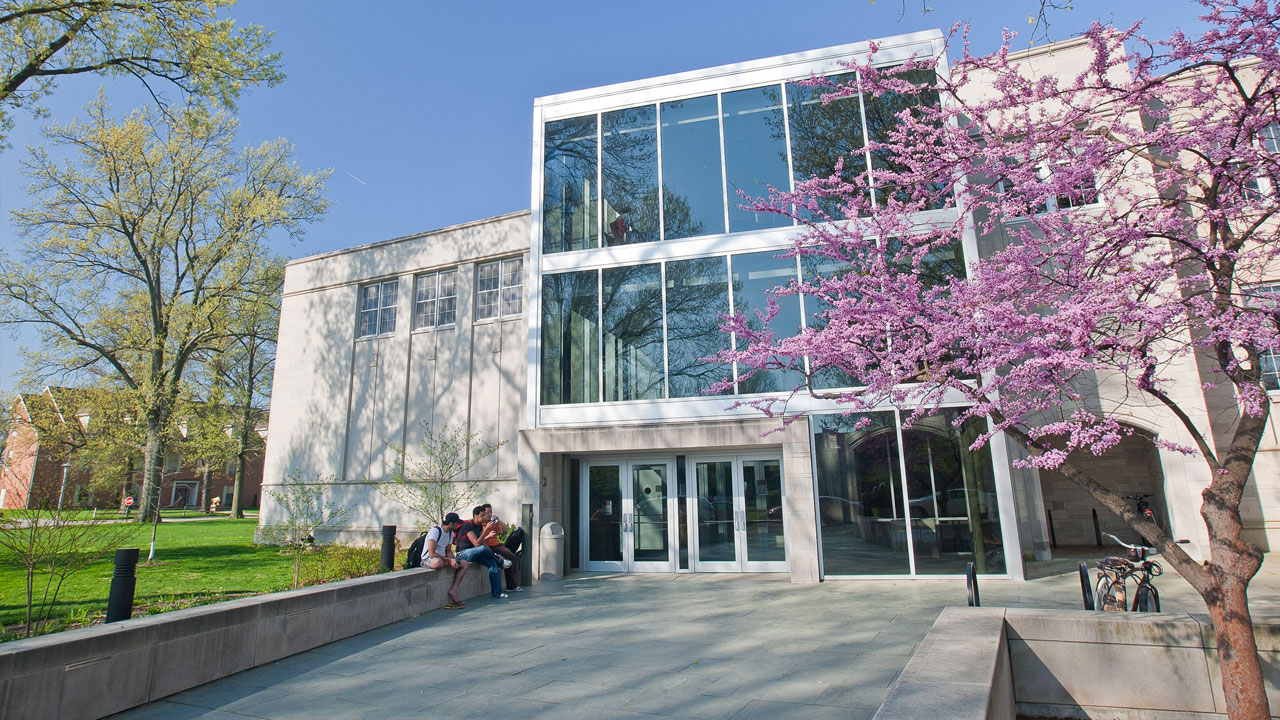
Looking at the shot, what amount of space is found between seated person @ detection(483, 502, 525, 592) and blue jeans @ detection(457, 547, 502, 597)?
0.23m

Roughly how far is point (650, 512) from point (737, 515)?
1.96m

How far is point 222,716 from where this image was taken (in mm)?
5500

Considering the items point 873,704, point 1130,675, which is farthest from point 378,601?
point 1130,675

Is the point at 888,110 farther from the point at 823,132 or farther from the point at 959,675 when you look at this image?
the point at 959,675

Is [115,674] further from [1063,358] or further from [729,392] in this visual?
[729,392]

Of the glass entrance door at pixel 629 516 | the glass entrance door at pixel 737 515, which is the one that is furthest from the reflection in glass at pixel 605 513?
the glass entrance door at pixel 737 515

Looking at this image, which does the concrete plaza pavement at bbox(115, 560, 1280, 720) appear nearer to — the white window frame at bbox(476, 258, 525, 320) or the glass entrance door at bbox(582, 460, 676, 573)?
the glass entrance door at bbox(582, 460, 676, 573)

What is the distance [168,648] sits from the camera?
603 cm

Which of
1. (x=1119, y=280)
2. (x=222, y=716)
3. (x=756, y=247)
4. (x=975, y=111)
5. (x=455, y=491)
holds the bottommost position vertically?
(x=222, y=716)

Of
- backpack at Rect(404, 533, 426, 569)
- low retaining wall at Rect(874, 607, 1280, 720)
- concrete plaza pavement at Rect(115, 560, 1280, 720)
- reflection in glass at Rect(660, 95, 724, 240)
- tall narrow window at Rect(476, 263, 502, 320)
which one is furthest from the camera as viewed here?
tall narrow window at Rect(476, 263, 502, 320)

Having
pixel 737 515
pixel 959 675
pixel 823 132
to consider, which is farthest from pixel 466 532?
pixel 823 132

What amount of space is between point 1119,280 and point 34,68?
17.2m

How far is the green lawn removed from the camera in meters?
10.3

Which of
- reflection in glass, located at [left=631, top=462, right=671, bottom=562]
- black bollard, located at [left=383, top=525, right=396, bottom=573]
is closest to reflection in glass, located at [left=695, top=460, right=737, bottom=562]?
reflection in glass, located at [left=631, top=462, right=671, bottom=562]
